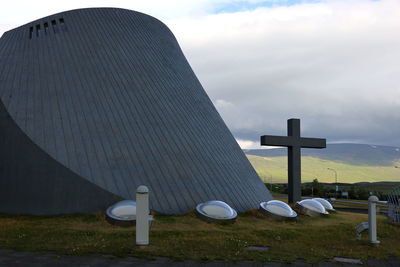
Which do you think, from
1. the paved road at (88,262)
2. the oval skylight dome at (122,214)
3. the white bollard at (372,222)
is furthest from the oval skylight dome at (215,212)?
the paved road at (88,262)

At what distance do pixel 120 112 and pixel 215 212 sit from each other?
239 inches

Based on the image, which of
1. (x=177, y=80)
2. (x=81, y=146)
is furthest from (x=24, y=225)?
(x=177, y=80)

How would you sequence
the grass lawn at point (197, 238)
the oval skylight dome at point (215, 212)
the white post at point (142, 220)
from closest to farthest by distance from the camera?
1. the grass lawn at point (197, 238)
2. the white post at point (142, 220)
3. the oval skylight dome at point (215, 212)

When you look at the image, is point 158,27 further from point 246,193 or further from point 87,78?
point 246,193

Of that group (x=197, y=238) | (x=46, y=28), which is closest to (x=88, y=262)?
(x=197, y=238)

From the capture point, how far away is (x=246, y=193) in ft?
50.1

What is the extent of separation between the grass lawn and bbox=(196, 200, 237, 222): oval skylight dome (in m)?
0.28

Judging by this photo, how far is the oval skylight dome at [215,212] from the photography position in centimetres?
1202

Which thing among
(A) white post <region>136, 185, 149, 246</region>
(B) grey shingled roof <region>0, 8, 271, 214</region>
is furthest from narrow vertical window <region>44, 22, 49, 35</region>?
(A) white post <region>136, 185, 149, 246</region>

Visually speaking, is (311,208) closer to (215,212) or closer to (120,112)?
(215,212)

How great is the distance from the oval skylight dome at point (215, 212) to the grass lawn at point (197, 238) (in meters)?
0.28

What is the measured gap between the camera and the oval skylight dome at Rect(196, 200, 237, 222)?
1202 centimetres

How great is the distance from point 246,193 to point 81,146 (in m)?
6.89

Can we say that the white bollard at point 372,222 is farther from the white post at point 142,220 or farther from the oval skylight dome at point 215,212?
the white post at point 142,220
